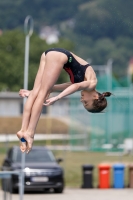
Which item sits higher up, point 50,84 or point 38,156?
point 50,84

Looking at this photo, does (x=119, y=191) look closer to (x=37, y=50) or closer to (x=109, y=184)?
(x=109, y=184)

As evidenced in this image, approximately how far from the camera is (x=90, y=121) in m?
44.1

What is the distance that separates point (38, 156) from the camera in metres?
26.9

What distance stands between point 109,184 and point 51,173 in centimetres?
463

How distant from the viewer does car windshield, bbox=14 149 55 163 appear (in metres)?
26.5

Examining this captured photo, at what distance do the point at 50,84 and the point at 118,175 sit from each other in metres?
18.8

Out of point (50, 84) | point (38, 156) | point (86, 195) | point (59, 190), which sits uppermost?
point (50, 84)

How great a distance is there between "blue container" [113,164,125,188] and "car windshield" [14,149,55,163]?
292cm

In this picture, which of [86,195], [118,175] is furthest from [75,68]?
[118,175]

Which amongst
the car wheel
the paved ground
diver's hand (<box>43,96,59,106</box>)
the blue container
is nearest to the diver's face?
diver's hand (<box>43,96,59,106</box>)

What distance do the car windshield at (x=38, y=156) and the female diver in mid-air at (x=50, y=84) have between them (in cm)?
1572

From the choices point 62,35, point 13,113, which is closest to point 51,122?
point 13,113

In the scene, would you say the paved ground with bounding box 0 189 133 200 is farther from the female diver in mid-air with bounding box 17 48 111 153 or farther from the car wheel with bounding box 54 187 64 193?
the female diver in mid-air with bounding box 17 48 111 153

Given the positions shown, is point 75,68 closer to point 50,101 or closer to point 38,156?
point 50,101
